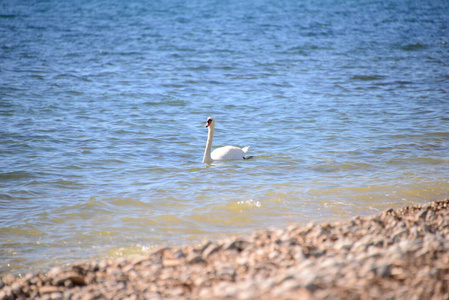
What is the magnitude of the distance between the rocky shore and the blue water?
3.72 feet

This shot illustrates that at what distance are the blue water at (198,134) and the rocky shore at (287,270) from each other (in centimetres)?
113

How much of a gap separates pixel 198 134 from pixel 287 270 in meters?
8.36

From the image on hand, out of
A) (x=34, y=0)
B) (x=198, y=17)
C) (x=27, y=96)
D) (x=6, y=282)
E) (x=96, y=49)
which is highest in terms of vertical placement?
(x=34, y=0)

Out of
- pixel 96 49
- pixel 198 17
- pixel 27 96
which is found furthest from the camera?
pixel 198 17

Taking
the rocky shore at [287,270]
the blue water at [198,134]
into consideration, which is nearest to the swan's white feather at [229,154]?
the blue water at [198,134]

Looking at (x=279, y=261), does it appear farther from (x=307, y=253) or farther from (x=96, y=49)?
(x=96, y=49)

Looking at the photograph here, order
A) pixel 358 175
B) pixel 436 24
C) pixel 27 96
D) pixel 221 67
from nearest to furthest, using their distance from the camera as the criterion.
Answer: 1. pixel 358 175
2. pixel 27 96
3. pixel 221 67
4. pixel 436 24

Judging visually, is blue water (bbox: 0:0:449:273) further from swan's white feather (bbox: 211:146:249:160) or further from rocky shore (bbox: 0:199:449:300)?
rocky shore (bbox: 0:199:449:300)

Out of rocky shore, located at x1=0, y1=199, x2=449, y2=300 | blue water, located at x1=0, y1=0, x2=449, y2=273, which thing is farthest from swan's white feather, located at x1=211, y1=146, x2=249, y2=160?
rocky shore, located at x1=0, y1=199, x2=449, y2=300

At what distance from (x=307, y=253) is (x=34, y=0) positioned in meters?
54.2

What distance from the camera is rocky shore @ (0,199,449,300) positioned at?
3863 millimetres

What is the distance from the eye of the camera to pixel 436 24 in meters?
35.4

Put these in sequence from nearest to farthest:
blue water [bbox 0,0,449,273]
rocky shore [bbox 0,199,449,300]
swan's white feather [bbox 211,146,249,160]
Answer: rocky shore [bbox 0,199,449,300]
blue water [bbox 0,0,449,273]
swan's white feather [bbox 211,146,249,160]

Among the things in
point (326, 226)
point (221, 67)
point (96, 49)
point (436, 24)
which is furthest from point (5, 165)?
point (436, 24)
